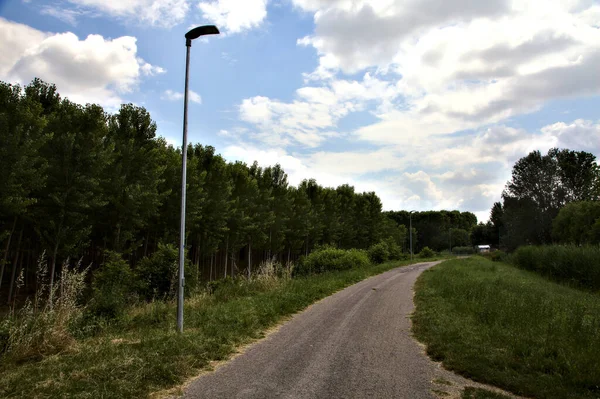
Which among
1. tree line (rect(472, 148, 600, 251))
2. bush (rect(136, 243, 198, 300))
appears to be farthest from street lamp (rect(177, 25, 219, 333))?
tree line (rect(472, 148, 600, 251))

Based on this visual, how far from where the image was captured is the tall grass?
24.4m

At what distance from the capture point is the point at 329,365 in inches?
256

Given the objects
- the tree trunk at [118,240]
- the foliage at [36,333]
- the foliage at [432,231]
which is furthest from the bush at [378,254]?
the foliage at [432,231]

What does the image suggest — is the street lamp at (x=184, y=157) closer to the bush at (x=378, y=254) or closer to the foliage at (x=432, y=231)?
the bush at (x=378, y=254)

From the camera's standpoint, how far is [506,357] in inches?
254

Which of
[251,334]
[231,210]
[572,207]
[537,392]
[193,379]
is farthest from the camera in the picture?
[572,207]

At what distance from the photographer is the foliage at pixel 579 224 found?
41372 millimetres

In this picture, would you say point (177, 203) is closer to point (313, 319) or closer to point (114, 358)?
point (313, 319)

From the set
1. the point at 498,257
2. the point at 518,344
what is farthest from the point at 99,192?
the point at 498,257

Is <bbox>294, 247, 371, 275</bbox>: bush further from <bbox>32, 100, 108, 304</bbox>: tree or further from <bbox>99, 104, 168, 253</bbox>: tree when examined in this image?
<bbox>32, 100, 108, 304</bbox>: tree

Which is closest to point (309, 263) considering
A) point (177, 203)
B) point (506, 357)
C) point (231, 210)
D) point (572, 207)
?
point (231, 210)

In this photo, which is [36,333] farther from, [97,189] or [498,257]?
[498,257]

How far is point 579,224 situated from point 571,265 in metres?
25.0

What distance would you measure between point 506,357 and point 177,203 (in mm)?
23022
